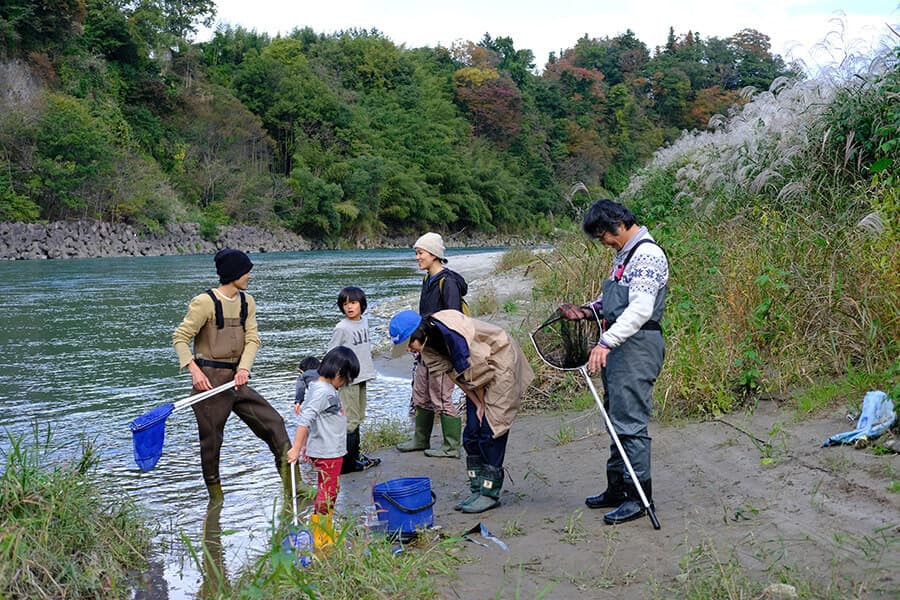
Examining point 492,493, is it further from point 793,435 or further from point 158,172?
point 158,172

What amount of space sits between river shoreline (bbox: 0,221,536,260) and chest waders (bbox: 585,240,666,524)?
119ft

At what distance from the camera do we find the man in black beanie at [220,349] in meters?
5.25

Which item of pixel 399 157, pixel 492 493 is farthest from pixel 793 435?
pixel 399 157

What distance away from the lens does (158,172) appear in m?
48.5

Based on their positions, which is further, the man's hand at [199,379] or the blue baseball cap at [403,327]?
the man's hand at [199,379]

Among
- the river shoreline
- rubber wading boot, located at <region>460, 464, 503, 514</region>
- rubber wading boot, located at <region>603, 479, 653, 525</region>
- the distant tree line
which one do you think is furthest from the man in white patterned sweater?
the river shoreline

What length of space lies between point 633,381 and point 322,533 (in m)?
1.77

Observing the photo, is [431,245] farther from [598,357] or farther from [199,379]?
[598,357]

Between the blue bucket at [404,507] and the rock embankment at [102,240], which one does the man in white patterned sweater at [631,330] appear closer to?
the blue bucket at [404,507]

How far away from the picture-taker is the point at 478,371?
15.5 ft

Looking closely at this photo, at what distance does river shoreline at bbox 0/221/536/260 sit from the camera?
35.8m

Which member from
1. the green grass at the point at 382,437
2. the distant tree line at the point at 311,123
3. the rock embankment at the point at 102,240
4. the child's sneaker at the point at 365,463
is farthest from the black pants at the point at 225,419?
the rock embankment at the point at 102,240

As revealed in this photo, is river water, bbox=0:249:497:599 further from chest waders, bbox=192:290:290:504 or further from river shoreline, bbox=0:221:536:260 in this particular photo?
river shoreline, bbox=0:221:536:260

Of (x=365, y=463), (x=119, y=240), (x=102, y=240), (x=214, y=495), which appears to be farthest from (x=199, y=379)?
(x=119, y=240)
